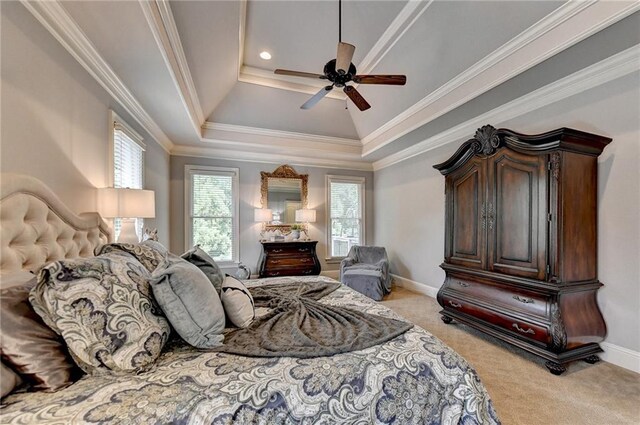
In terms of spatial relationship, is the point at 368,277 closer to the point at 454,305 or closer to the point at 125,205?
the point at 454,305

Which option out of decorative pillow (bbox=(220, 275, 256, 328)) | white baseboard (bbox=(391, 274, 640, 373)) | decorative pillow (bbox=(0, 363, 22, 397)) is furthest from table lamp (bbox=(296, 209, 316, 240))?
decorative pillow (bbox=(0, 363, 22, 397))

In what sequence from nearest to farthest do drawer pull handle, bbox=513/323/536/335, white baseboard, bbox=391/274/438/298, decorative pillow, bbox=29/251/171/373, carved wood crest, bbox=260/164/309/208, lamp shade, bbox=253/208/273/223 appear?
decorative pillow, bbox=29/251/171/373, drawer pull handle, bbox=513/323/536/335, white baseboard, bbox=391/274/438/298, lamp shade, bbox=253/208/273/223, carved wood crest, bbox=260/164/309/208

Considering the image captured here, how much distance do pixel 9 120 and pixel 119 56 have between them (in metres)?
1.10

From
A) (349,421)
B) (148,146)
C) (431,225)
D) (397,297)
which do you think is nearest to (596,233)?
(431,225)

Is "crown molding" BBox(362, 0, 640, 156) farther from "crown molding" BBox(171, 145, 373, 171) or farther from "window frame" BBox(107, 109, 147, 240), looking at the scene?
"window frame" BBox(107, 109, 147, 240)

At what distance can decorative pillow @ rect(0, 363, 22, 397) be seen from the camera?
88 centimetres

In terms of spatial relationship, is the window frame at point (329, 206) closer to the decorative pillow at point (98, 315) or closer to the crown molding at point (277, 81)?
the crown molding at point (277, 81)

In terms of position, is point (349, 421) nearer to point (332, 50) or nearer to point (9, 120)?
point (9, 120)

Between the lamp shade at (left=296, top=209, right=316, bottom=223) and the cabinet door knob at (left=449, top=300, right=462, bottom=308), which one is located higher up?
the lamp shade at (left=296, top=209, right=316, bottom=223)

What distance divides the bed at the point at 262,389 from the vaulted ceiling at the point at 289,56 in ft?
4.58

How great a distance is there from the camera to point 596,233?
2521mm

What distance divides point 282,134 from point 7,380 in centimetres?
466

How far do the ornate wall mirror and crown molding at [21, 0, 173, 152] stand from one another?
269cm

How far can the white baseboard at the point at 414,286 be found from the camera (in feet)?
14.6
